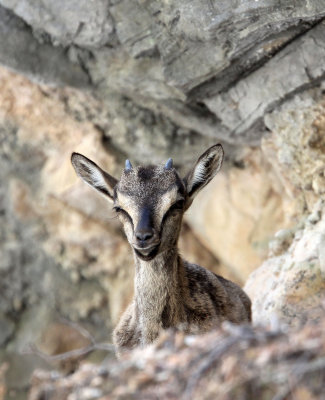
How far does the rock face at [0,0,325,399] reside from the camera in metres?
8.37

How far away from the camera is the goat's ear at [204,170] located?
7.28 m

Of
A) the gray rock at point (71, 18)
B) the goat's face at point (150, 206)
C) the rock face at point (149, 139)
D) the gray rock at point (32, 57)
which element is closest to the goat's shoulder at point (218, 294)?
the rock face at point (149, 139)

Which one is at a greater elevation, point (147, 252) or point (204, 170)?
point (204, 170)

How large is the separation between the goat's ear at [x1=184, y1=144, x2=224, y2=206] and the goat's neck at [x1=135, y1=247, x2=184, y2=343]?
825 mm

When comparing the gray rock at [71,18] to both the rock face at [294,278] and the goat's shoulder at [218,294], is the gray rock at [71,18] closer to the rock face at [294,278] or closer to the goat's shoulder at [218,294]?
the goat's shoulder at [218,294]

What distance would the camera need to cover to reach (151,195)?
6.77m

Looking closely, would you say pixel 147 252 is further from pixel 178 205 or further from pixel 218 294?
pixel 218 294

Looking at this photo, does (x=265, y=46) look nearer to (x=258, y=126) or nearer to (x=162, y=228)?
(x=258, y=126)

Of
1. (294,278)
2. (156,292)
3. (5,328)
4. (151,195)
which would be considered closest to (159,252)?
(156,292)

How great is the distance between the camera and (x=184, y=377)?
4117mm

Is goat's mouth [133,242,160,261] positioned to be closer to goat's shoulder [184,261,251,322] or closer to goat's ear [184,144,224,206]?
goat's shoulder [184,261,251,322]

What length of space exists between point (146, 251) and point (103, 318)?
298 inches

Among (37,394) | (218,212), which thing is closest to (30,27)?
(218,212)

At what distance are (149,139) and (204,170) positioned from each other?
3.94 metres
